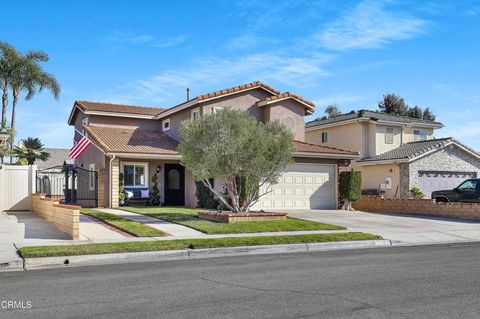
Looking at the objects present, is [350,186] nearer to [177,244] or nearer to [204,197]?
[204,197]

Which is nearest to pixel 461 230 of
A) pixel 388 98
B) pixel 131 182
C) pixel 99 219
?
pixel 99 219

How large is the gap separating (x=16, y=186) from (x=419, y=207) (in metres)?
18.5

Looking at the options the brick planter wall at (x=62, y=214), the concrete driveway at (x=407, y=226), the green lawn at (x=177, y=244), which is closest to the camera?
the green lawn at (x=177, y=244)

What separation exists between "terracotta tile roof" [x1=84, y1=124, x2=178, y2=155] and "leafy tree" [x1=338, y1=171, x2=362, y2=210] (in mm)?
8570

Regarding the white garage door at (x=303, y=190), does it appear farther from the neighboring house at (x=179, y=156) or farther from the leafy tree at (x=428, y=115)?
the leafy tree at (x=428, y=115)

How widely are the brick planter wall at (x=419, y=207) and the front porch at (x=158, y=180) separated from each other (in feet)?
30.2

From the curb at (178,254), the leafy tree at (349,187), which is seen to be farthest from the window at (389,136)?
the curb at (178,254)

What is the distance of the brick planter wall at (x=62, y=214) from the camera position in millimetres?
13477

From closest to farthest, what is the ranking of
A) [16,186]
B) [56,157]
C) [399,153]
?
1. [16,186]
2. [399,153]
3. [56,157]

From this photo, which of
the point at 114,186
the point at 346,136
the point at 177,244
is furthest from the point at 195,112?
the point at 177,244

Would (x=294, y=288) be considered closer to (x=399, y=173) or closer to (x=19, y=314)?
(x=19, y=314)

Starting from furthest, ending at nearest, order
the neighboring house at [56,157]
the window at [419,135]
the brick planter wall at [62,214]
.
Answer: the neighboring house at [56,157] → the window at [419,135] → the brick planter wall at [62,214]

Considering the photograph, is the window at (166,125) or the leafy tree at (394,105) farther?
the leafy tree at (394,105)

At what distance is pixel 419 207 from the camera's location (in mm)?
24109
